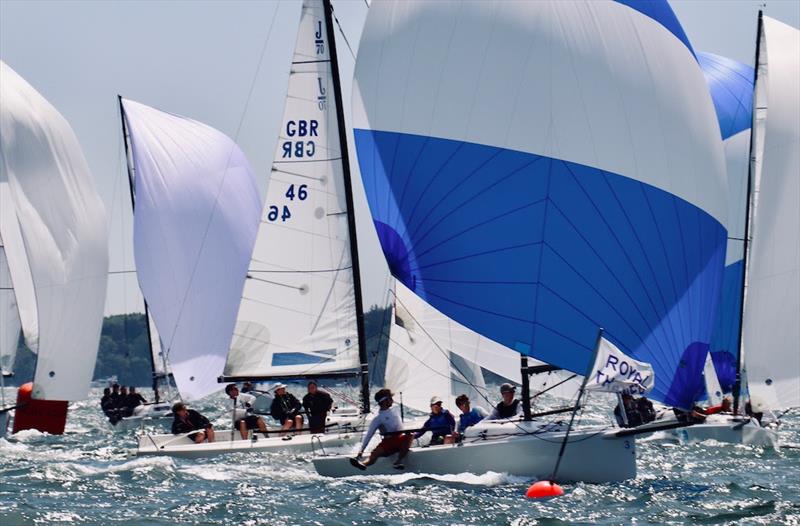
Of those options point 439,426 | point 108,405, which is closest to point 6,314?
point 108,405

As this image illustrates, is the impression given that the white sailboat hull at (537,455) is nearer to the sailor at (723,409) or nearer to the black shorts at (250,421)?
the black shorts at (250,421)

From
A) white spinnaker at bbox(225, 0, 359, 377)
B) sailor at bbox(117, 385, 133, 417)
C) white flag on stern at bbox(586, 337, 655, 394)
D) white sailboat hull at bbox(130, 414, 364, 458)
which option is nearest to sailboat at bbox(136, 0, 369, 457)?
white spinnaker at bbox(225, 0, 359, 377)

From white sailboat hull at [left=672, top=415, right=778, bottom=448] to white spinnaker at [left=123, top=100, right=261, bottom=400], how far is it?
29.4 feet

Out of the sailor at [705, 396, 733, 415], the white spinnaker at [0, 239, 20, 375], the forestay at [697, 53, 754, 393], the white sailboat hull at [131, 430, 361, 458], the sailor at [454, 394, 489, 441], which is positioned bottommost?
the white sailboat hull at [131, 430, 361, 458]

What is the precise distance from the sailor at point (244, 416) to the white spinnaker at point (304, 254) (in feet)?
2.07

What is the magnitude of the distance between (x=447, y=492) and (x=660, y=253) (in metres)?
3.70

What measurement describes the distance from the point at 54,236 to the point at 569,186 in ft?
39.7

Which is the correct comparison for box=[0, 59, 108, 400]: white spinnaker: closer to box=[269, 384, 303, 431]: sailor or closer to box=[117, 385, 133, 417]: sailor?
box=[269, 384, 303, 431]: sailor

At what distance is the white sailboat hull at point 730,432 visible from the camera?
22.5 meters

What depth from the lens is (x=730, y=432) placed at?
23.2 meters

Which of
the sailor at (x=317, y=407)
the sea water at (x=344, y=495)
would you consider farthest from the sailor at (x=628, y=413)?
the sailor at (x=317, y=407)

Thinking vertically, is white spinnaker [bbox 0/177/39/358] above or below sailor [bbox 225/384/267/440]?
above

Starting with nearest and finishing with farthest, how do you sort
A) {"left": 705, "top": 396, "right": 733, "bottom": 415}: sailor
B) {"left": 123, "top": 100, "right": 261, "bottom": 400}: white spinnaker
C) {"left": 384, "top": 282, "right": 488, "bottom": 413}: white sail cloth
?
{"left": 384, "top": 282, "right": 488, "bottom": 413}: white sail cloth → {"left": 705, "top": 396, "right": 733, "bottom": 415}: sailor → {"left": 123, "top": 100, "right": 261, "bottom": 400}: white spinnaker

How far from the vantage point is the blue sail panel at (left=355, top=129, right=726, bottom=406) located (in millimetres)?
15336
